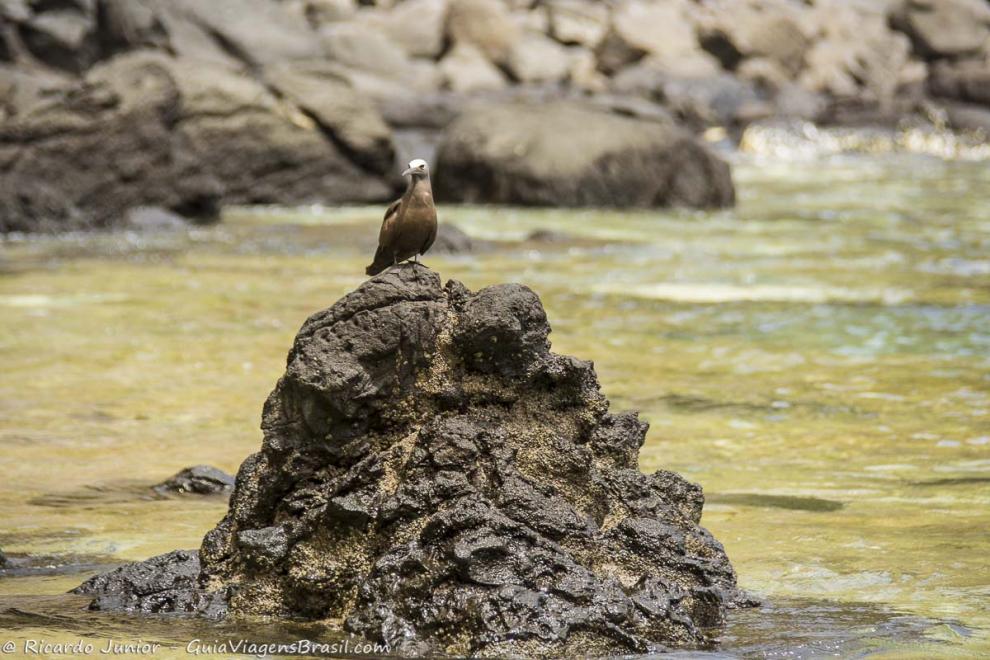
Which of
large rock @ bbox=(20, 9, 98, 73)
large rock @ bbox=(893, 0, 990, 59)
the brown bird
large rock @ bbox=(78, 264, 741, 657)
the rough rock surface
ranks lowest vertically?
the rough rock surface

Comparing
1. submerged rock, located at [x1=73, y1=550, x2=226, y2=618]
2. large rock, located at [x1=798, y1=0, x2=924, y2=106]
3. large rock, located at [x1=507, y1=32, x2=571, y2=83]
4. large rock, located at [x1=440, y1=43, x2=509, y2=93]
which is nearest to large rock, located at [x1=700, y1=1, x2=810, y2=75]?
large rock, located at [x1=798, y1=0, x2=924, y2=106]

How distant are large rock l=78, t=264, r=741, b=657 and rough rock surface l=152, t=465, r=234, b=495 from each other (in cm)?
152

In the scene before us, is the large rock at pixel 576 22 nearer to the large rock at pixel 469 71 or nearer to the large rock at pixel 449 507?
the large rock at pixel 469 71

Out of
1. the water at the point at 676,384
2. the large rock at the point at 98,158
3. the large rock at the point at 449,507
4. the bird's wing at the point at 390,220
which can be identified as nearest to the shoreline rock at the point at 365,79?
the large rock at the point at 98,158

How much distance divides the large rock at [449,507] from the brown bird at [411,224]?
575 mm

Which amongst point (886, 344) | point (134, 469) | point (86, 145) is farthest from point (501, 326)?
point (86, 145)

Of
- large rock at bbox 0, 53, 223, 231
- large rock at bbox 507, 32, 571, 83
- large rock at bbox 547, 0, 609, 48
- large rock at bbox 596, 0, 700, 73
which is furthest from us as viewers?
large rock at bbox 547, 0, 609, 48

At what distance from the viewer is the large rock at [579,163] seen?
18.6 m

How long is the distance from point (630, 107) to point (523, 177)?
279 cm

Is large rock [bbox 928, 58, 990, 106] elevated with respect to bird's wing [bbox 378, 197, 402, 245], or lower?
elevated

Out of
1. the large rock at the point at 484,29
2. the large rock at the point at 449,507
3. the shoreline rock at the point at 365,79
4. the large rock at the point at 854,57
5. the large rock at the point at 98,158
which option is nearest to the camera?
the large rock at the point at 449,507

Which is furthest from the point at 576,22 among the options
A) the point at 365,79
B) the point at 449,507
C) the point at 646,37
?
the point at 449,507

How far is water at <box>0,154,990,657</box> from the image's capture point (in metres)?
4.56

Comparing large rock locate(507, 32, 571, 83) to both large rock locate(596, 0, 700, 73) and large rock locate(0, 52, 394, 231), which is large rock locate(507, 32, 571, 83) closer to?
large rock locate(596, 0, 700, 73)
